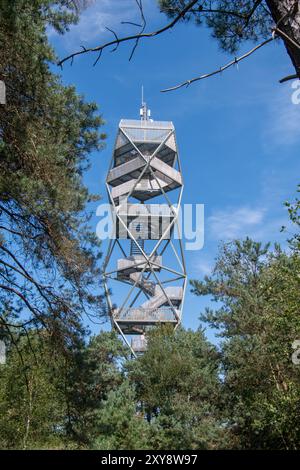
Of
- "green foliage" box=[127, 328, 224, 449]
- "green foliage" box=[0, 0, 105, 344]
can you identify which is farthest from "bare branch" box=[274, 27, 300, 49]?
"green foliage" box=[127, 328, 224, 449]

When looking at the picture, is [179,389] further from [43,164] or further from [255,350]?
[43,164]

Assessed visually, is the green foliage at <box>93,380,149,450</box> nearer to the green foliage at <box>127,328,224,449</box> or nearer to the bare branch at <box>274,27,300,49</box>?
the green foliage at <box>127,328,224,449</box>

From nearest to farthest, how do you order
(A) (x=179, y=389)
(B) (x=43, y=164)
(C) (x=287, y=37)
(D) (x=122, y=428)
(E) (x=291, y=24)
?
(C) (x=287, y=37) → (E) (x=291, y=24) → (B) (x=43, y=164) → (D) (x=122, y=428) → (A) (x=179, y=389)

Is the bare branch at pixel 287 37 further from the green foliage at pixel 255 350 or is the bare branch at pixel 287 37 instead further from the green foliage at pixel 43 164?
the green foliage at pixel 255 350

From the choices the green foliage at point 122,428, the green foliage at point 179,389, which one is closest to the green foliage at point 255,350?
the green foliage at point 179,389

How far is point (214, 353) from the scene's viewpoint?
18.2 meters

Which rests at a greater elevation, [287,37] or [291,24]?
[291,24]

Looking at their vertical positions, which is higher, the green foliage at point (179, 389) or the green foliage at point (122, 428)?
the green foliage at point (179, 389)

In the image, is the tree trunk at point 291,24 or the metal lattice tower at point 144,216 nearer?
the tree trunk at point 291,24

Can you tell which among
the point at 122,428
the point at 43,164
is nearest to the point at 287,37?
the point at 43,164

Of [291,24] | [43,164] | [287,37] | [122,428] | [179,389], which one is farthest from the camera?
[179,389]

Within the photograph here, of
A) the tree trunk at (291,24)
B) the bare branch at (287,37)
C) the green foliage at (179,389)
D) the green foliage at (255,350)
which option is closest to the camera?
the bare branch at (287,37)
